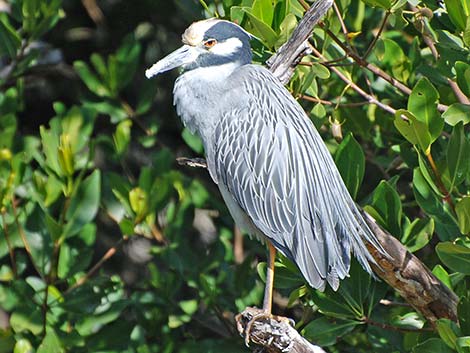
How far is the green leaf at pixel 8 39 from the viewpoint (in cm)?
399

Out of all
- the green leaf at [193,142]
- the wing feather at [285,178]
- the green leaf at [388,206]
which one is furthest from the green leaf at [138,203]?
the green leaf at [388,206]

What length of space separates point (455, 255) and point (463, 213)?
4.8 inches

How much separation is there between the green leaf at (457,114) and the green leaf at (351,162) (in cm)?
28

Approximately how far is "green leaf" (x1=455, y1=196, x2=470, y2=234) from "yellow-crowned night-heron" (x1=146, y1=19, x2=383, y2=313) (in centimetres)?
30

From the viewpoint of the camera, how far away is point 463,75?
9.97 ft

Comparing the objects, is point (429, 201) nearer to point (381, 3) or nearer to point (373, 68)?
point (373, 68)

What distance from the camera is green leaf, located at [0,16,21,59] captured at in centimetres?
399

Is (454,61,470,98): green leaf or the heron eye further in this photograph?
the heron eye

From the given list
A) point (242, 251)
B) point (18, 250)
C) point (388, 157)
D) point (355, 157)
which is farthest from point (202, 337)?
point (355, 157)

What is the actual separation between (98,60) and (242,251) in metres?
1.11

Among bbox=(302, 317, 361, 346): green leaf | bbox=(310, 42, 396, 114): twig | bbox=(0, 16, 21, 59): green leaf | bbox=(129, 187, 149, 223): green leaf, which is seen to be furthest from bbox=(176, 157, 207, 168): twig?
bbox=(0, 16, 21, 59): green leaf

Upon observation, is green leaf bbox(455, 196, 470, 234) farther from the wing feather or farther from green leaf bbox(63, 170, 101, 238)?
green leaf bbox(63, 170, 101, 238)

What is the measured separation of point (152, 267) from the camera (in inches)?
155

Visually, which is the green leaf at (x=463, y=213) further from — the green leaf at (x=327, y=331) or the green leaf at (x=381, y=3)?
the green leaf at (x=381, y=3)
